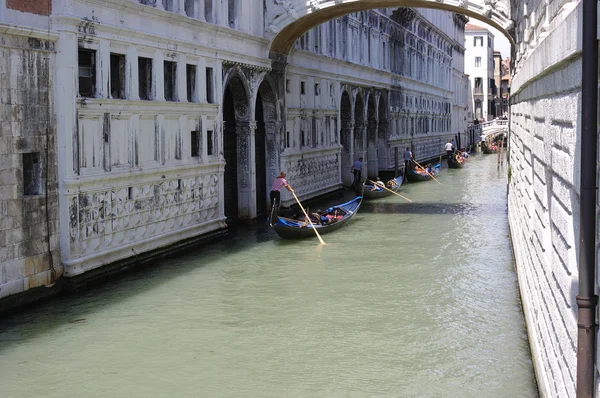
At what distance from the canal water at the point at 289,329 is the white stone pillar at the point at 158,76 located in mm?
2578

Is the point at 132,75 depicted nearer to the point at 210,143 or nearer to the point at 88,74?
the point at 88,74

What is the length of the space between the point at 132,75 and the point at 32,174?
8.28 ft

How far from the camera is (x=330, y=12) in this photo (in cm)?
1667

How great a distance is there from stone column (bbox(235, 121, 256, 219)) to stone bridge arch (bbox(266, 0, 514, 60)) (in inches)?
78.1

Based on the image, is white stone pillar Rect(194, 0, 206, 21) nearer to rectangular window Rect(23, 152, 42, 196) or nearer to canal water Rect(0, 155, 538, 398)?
canal water Rect(0, 155, 538, 398)

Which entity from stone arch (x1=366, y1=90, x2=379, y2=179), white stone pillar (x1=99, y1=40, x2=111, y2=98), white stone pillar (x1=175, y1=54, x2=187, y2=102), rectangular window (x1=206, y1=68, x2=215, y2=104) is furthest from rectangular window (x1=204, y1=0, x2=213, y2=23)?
stone arch (x1=366, y1=90, x2=379, y2=179)

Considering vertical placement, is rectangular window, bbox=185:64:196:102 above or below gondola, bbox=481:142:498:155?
above

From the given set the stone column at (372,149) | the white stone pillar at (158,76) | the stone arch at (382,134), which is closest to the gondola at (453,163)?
the stone arch at (382,134)

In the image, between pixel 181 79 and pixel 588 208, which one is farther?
pixel 181 79

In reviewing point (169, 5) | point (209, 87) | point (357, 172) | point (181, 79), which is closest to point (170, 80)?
point (181, 79)

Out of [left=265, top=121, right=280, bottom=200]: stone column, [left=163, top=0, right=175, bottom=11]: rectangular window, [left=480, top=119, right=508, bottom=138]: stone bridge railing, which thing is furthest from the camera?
[left=480, top=119, right=508, bottom=138]: stone bridge railing

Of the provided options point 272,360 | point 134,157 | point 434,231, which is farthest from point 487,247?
point 272,360

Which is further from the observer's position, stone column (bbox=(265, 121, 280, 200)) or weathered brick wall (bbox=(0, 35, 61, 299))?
stone column (bbox=(265, 121, 280, 200))

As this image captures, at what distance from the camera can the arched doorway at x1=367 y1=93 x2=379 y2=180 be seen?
27.3m
